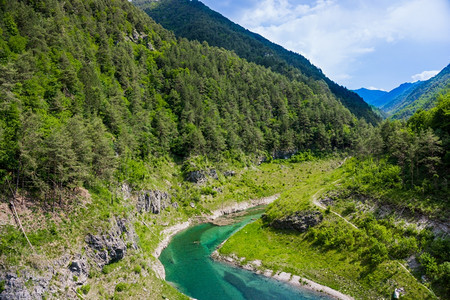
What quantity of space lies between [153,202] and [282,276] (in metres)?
39.5

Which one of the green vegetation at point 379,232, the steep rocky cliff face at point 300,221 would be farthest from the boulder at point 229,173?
the steep rocky cliff face at point 300,221

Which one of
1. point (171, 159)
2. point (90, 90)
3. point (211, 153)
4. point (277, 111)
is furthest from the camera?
point (277, 111)

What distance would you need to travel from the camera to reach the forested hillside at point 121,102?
38.3 meters

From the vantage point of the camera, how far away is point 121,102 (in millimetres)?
86438

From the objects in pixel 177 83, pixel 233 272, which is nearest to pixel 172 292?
pixel 233 272

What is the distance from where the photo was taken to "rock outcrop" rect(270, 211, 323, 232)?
54.4 m

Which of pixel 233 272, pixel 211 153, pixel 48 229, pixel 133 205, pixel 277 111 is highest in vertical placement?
pixel 277 111

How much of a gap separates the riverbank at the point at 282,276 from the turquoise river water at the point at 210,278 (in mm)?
1047

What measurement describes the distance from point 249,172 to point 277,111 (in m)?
60.2

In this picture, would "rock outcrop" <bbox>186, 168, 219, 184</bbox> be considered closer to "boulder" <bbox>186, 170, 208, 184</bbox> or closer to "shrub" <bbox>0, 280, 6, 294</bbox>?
"boulder" <bbox>186, 170, 208, 184</bbox>

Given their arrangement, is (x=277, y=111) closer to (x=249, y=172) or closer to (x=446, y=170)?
(x=249, y=172)

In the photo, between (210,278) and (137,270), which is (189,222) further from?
(137,270)

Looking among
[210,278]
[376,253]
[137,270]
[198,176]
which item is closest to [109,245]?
[137,270]

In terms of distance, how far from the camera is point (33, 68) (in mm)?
60750
